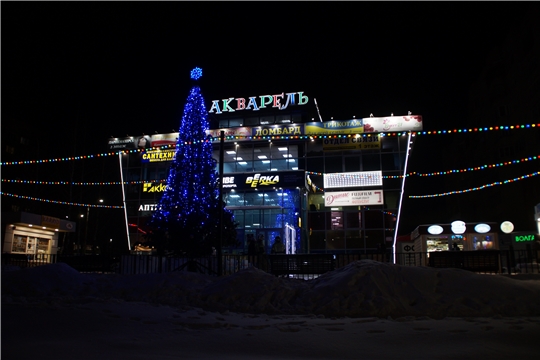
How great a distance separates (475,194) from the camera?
185 ft

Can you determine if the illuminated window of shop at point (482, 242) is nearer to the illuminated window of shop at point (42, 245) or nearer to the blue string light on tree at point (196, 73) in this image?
the blue string light on tree at point (196, 73)

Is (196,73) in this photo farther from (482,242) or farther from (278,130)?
(482,242)

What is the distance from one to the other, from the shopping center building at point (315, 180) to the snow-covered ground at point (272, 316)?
65.0ft

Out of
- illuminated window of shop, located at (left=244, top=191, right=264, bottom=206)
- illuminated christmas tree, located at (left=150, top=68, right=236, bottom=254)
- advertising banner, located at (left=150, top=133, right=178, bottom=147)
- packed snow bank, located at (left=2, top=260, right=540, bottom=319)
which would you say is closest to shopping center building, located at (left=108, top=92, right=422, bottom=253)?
illuminated window of shop, located at (left=244, top=191, right=264, bottom=206)

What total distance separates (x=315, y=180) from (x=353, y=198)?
3381 millimetres

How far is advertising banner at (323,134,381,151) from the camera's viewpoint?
31750mm

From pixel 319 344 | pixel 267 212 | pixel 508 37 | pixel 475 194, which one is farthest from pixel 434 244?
pixel 475 194

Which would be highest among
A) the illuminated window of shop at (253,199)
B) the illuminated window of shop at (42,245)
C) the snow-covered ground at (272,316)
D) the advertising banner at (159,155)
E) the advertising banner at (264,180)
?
the advertising banner at (159,155)

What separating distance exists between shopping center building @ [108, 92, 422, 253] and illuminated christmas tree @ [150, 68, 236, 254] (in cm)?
1051

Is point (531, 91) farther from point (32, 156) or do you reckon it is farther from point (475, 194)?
point (32, 156)

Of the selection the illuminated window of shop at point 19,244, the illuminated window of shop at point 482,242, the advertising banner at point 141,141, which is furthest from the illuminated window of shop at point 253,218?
the illuminated window of shop at point 19,244

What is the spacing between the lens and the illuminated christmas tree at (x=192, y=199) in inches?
726

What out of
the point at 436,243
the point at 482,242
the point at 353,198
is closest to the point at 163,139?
the point at 353,198

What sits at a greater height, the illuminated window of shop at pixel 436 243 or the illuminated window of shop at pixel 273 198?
the illuminated window of shop at pixel 273 198
